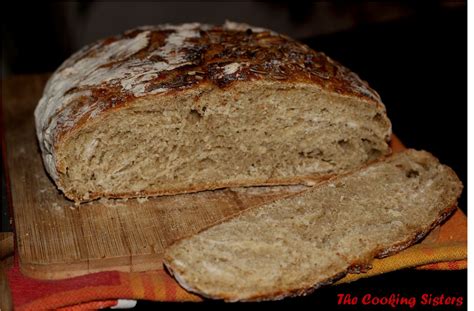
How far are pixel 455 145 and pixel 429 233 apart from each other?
118cm

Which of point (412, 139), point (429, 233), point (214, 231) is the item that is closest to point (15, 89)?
point (214, 231)

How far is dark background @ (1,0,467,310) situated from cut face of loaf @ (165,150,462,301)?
0.22 meters

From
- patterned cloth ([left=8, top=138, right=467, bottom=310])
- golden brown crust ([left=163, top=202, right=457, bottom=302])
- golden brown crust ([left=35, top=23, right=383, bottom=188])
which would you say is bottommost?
patterned cloth ([left=8, top=138, right=467, bottom=310])

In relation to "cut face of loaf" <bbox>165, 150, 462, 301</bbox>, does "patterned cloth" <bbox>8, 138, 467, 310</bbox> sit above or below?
below

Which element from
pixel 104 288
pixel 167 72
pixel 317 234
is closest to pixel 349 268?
pixel 317 234

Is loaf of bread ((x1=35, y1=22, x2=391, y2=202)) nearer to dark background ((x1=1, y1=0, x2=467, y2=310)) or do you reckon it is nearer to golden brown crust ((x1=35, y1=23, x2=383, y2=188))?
golden brown crust ((x1=35, y1=23, x2=383, y2=188))

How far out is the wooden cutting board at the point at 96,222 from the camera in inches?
141

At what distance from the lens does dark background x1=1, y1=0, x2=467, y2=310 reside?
3826 millimetres

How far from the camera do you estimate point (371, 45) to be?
6.09m

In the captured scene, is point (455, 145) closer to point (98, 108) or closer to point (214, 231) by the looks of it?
point (214, 231)

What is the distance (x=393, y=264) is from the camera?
12.1 ft

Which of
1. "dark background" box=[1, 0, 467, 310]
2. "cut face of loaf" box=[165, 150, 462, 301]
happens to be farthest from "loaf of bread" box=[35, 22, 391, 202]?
"dark background" box=[1, 0, 467, 310]

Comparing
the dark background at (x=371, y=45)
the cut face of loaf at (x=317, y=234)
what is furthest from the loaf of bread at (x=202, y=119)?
the dark background at (x=371, y=45)

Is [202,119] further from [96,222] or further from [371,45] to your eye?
[371,45]
